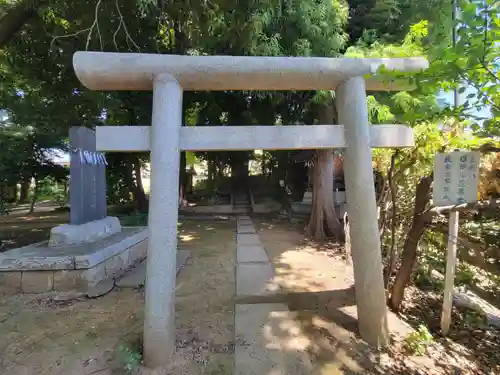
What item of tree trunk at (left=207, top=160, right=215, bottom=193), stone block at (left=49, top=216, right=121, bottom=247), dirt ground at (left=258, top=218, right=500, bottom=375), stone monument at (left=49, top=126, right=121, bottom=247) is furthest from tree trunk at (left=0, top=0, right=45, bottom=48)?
tree trunk at (left=207, top=160, right=215, bottom=193)

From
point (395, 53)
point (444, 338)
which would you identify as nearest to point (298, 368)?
Result: point (444, 338)

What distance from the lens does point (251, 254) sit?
20.7 feet

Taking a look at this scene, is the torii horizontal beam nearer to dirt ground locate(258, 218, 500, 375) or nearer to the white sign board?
the white sign board

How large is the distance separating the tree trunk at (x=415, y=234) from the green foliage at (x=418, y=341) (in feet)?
2.28

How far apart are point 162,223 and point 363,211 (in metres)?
1.83

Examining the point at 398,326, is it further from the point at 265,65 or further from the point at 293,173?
the point at 293,173

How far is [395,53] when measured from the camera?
15.2ft

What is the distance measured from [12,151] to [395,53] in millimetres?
12017

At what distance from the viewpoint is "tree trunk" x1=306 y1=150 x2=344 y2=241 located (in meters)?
8.33

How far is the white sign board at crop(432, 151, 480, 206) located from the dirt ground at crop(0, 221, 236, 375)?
2.47 m

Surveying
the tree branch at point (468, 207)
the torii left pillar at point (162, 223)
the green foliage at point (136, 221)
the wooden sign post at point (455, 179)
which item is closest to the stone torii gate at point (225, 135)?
the torii left pillar at point (162, 223)

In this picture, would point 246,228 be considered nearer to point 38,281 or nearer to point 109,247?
point 109,247

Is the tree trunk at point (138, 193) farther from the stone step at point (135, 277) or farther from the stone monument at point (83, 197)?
the stone step at point (135, 277)

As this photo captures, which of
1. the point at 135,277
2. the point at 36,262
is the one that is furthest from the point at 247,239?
the point at 36,262
